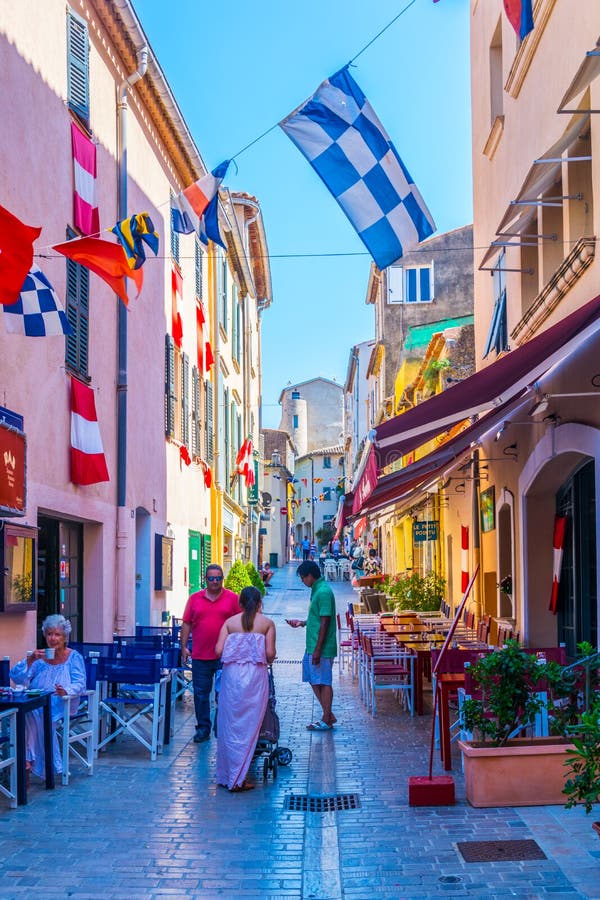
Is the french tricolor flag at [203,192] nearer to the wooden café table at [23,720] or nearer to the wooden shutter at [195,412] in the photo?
the wooden café table at [23,720]

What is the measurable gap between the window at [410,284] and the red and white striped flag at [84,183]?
2558 cm

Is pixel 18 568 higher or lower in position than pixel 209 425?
lower

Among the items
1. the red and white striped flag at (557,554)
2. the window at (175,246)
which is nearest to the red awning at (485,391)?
the red and white striped flag at (557,554)

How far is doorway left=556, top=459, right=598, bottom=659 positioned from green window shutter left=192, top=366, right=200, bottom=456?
977cm

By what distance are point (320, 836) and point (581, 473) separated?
539 cm

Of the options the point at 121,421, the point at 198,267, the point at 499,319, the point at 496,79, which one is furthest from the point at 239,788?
the point at 198,267

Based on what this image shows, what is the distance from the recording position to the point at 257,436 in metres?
37.9

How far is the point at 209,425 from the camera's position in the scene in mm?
22391

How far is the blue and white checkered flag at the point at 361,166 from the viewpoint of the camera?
972 centimetres

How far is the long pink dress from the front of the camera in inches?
323

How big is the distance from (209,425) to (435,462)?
11824 millimetres

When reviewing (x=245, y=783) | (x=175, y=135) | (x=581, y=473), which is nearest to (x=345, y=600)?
(x=175, y=135)

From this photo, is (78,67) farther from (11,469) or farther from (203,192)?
(11,469)

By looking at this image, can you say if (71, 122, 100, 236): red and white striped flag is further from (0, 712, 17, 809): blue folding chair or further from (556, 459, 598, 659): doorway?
(556, 459, 598, 659): doorway
